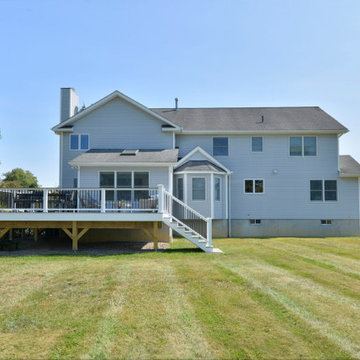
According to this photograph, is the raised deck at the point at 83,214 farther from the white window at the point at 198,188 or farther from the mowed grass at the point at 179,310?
the white window at the point at 198,188

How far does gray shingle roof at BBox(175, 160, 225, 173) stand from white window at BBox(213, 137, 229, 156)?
63.4 inches

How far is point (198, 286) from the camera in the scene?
308 inches

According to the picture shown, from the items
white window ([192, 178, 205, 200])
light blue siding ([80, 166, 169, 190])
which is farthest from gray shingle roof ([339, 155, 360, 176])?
light blue siding ([80, 166, 169, 190])

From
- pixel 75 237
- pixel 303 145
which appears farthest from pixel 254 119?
pixel 75 237

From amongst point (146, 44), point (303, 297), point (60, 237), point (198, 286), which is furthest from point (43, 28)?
point (303, 297)

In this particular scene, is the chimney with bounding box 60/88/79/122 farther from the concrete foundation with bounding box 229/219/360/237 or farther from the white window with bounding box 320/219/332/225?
the white window with bounding box 320/219/332/225

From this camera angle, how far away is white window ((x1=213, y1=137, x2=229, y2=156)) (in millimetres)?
21094

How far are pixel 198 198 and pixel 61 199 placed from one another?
7.25 meters

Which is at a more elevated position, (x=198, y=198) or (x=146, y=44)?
(x=146, y=44)

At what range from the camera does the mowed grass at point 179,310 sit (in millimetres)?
4734

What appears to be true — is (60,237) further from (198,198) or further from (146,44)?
(146,44)

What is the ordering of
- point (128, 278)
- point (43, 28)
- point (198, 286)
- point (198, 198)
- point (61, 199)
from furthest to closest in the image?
1. point (198, 198)
2. point (61, 199)
3. point (43, 28)
4. point (128, 278)
5. point (198, 286)

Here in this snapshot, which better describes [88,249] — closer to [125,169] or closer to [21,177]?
[125,169]

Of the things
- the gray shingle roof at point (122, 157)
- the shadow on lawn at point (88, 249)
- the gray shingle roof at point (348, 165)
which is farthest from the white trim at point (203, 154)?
the gray shingle roof at point (348, 165)
